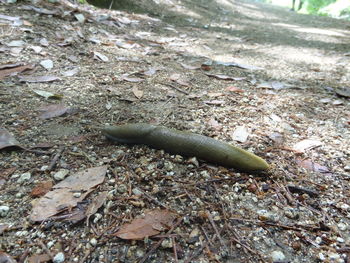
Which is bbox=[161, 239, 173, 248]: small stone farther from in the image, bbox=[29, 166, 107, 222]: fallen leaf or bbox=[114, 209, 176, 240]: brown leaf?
bbox=[29, 166, 107, 222]: fallen leaf

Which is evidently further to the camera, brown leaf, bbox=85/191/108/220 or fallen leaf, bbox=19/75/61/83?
fallen leaf, bbox=19/75/61/83

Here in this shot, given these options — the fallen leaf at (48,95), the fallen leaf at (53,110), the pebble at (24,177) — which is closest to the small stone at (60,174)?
the pebble at (24,177)

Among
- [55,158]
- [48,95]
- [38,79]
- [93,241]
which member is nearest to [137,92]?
[48,95]

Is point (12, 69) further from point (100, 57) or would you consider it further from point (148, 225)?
point (148, 225)


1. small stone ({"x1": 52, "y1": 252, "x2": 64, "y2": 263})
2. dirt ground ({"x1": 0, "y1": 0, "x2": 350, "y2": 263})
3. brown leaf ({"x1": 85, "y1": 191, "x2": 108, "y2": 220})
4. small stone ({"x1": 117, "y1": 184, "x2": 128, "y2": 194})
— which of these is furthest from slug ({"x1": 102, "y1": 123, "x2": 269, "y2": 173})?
small stone ({"x1": 52, "y1": 252, "x2": 64, "y2": 263})

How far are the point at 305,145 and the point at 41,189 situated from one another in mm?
1822

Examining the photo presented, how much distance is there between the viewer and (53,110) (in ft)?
7.13

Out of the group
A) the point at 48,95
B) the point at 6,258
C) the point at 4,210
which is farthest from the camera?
the point at 48,95

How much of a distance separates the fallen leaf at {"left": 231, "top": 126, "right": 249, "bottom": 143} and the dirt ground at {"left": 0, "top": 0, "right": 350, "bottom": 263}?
3 cm

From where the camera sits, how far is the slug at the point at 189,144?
1.68m

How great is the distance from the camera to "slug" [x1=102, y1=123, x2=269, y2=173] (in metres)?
1.68

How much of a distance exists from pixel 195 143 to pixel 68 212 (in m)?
0.86

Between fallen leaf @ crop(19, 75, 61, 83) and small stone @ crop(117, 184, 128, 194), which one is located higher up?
fallen leaf @ crop(19, 75, 61, 83)

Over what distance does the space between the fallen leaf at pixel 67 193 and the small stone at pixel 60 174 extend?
0.03 metres
